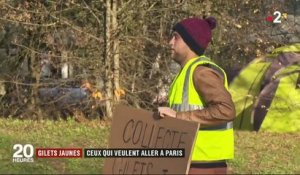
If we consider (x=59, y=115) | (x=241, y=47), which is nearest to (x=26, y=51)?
(x=59, y=115)

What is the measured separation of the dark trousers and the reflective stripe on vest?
4cm

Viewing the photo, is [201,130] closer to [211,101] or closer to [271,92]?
[211,101]

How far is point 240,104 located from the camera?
12.7 metres

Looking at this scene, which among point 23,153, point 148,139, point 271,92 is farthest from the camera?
point 271,92

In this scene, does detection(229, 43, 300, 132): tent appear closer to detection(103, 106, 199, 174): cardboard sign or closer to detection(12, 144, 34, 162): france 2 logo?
detection(12, 144, 34, 162): france 2 logo

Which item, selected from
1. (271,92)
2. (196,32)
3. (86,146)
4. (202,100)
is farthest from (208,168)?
(271,92)

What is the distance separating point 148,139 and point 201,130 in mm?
362

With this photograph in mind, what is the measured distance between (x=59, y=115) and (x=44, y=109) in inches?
19.7

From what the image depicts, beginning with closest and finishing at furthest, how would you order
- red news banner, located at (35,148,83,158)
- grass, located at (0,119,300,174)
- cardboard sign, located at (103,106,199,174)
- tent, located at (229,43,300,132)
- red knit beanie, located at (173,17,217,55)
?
cardboard sign, located at (103,106,199,174) → red knit beanie, located at (173,17,217,55) → grass, located at (0,119,300,174) → red news banner, located at (35,148,83,158) → tent, located at (229,43,300,132)

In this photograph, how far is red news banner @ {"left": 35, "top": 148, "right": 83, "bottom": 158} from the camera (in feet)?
24.2

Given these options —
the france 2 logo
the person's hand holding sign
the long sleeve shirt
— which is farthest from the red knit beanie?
the france 2 logo

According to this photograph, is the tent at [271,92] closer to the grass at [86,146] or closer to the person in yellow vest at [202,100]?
the grass at [86,146]

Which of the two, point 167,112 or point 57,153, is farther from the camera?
point 57,153

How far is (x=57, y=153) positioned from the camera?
24.7 feet
